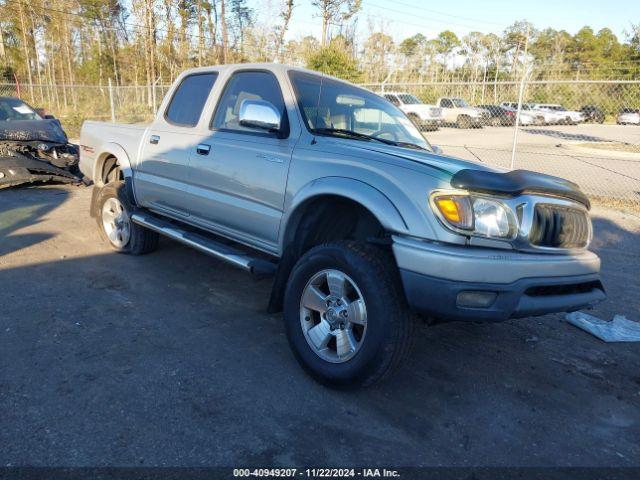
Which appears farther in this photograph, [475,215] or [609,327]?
[609,327]

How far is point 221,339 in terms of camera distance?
144 inches

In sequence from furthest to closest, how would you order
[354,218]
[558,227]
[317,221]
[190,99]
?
[190,99], [354,218], [317,221], [558,227]

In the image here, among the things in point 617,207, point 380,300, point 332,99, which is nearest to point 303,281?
point 380,300

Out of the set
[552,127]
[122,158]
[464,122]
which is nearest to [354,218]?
[122,158]

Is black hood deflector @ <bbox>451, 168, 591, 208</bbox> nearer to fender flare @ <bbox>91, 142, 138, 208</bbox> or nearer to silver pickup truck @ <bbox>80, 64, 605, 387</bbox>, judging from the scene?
silver pickup truck @ <bbox>80, 64, 605, 387</bbox>

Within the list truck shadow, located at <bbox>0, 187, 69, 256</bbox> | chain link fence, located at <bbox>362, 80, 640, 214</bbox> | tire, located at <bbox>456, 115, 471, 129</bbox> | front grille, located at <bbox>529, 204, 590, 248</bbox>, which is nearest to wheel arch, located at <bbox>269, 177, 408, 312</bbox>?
front grille, located at <bbox>529, 204, 590, 248</bbox>

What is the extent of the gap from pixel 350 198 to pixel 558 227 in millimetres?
1213

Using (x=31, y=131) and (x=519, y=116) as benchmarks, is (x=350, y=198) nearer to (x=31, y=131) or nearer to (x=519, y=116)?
(x=519, y=116)

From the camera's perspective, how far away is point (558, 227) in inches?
115

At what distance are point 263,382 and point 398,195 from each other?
4.60 ft

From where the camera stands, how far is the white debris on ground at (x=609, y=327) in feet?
13.1

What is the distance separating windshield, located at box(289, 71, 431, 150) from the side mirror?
0.21m

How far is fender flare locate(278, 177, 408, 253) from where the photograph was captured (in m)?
2.78

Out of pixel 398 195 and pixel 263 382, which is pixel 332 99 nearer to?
pixel 398 195
